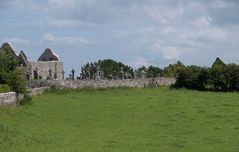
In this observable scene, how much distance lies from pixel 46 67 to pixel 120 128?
1817 inches

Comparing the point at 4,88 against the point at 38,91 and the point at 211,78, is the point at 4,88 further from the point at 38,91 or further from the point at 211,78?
the point at 211,78

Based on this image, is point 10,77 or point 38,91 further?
point 38,91

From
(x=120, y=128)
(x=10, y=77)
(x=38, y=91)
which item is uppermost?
(x=10, y=77)

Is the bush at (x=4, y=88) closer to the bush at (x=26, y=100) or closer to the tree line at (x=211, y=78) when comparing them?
the bush at (x=26, y=100)

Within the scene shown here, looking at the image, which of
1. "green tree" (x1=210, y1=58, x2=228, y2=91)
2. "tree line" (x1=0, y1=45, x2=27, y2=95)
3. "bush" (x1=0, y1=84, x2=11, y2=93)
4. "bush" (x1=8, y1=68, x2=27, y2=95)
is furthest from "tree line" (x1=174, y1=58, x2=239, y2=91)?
"bush" (x1=0, y1=84, x2=11, y2=93)

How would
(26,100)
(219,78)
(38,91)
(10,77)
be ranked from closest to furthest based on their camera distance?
(26,100) < (10,77) < (38,91) < (219,78)

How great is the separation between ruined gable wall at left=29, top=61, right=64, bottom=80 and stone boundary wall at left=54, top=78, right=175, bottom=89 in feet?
25.6

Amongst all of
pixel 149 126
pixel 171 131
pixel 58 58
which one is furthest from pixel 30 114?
pixel 58 58

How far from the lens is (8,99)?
32469mm

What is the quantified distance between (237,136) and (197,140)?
6.08ft

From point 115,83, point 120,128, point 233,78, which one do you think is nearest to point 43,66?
point 115,83

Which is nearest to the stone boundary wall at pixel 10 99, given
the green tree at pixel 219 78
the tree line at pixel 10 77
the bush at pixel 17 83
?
the bush at pixel 17 83

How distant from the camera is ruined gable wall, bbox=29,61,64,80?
67.2 m

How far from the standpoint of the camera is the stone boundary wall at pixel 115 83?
56.2 meters
